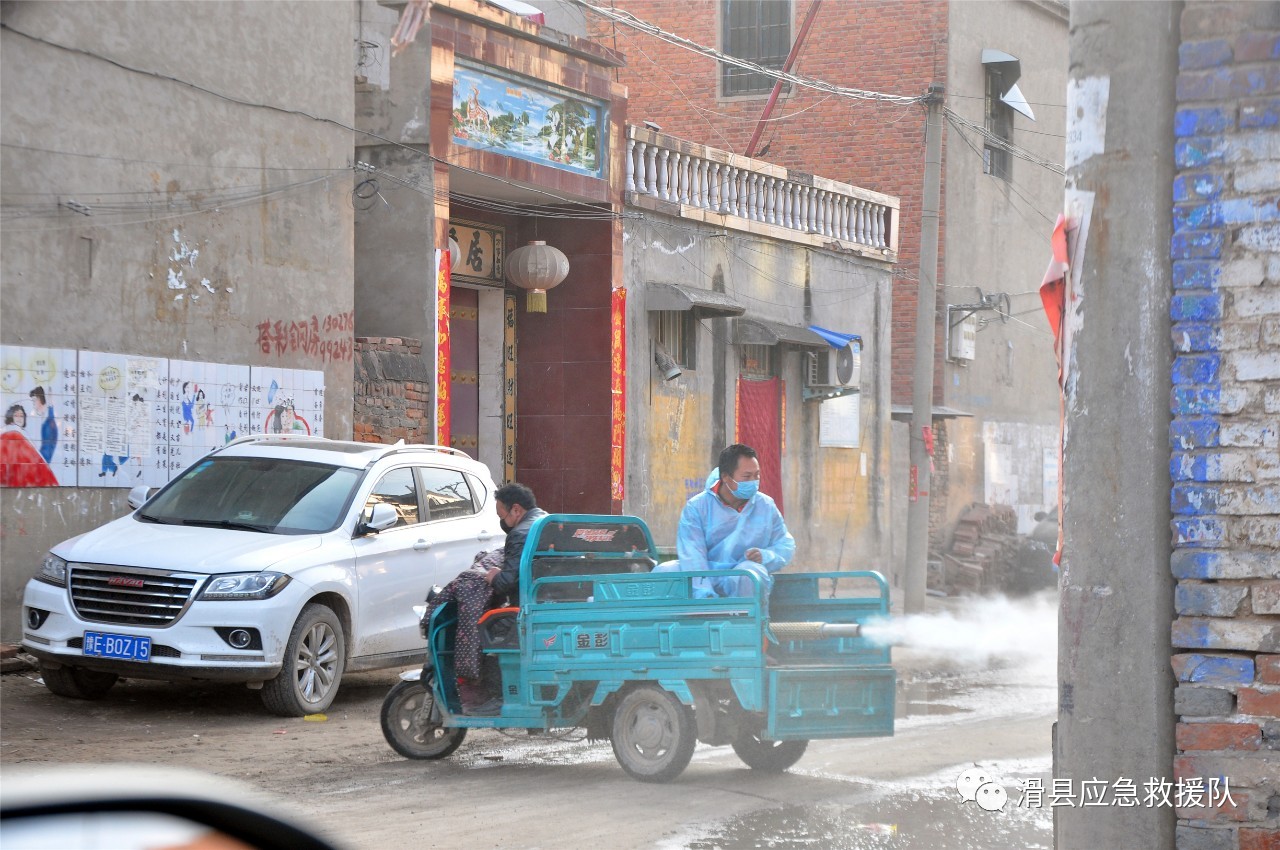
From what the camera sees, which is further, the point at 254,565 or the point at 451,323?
the point at 451,323

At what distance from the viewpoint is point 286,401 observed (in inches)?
603

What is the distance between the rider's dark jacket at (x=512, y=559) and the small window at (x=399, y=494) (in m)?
2.75

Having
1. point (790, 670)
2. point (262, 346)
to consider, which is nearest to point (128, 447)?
point (262, 346)

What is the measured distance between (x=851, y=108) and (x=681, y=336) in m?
8.44

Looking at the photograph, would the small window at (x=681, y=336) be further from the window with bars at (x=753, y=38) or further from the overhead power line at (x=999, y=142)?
the window with bars at (x=753, y=38)

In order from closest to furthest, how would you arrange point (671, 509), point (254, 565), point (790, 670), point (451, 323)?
point (790, 670) < point (254, 565) < point (451, 323) < point (671, 509)

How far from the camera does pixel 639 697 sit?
8.76 metres

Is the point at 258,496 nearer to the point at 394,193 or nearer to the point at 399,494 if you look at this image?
the point at 399,494

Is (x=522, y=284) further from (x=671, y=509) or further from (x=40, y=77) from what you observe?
(x=40, y=77)

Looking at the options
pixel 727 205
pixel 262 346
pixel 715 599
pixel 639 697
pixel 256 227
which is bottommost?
pixel 639 697

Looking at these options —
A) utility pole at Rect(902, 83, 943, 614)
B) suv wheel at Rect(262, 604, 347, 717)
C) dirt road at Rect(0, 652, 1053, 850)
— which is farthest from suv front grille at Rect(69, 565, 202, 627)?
utility pole at Rect(902, 83, 943, 614)

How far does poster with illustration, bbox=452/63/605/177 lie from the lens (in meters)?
17.4

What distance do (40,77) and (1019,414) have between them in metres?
21.7

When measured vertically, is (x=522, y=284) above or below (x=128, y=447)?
above
